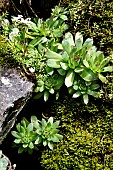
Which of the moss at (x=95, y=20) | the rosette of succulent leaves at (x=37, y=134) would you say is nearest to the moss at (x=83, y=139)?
the rosette of succulent leaves at (x=37, y=134)

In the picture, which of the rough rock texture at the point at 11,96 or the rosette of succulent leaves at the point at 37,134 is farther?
the rosette of succulent leaves at the point at 37,134

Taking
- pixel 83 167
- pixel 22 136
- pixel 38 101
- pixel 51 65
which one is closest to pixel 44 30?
pixel 51 65

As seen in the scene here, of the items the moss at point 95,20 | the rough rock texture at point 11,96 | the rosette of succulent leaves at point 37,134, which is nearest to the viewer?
the rough rock texture at point 11,96

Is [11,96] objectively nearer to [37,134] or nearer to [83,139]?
[37,134]

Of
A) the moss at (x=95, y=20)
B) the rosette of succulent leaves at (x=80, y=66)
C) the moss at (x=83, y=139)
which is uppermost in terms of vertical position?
the moss at (x=95, y=20)

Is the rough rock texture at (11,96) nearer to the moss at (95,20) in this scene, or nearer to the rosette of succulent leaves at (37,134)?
the rosette of succulent leaves at (37,134)

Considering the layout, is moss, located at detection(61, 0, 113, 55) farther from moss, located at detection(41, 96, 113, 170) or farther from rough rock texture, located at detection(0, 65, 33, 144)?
rough rock texture, located at detection(0, 65, 33, 144)

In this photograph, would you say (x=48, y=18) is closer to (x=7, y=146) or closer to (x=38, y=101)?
(x=38, y=101)
